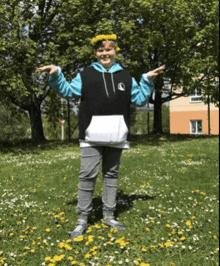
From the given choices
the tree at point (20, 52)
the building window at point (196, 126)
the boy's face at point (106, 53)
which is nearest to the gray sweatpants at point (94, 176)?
the boy's face at point (106, 53)

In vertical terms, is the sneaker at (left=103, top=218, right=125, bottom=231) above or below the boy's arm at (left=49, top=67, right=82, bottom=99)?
below

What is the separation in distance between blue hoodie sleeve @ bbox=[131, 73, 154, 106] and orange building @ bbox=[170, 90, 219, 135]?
33.0 m

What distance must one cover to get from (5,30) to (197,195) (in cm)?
1259

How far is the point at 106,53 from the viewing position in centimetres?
451

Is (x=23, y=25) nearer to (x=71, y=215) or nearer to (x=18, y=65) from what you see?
(x=18, y=65)

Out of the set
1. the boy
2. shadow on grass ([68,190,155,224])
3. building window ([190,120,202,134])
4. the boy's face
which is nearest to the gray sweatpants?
the boy

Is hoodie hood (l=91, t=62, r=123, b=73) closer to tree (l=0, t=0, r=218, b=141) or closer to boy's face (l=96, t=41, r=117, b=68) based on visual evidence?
boy's face (l=96, t=41, r=117, b=68)

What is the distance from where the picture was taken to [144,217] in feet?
17.0

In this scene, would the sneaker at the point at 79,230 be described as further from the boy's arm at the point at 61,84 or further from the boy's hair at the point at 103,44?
the boy's hair at the point at 103,44

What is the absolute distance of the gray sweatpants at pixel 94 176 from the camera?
14.5ft

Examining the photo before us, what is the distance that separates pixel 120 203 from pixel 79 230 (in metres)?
1.62

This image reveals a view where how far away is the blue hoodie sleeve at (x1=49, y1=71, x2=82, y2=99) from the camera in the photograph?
13.9 ft

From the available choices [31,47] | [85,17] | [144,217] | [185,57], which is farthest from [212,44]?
[144,217]

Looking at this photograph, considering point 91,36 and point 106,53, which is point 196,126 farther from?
point 106,53
